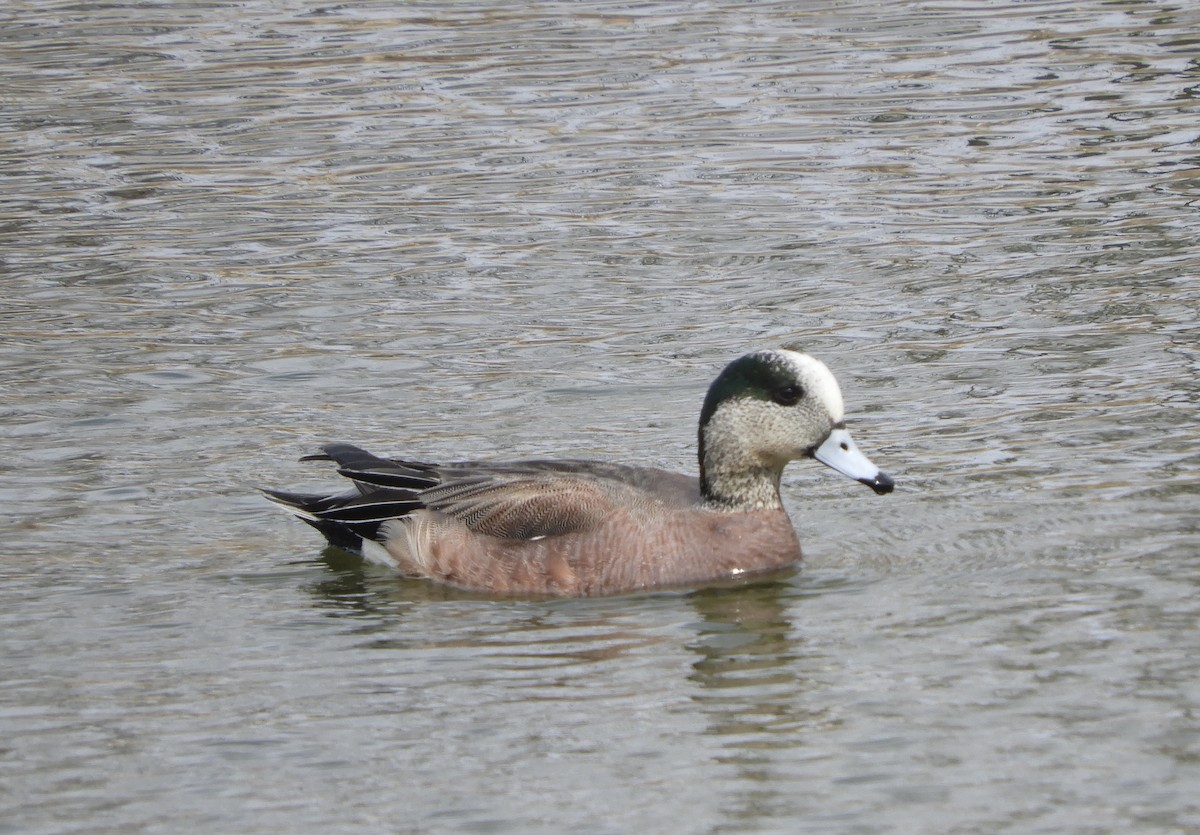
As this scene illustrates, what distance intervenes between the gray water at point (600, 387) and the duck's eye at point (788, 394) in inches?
27.9

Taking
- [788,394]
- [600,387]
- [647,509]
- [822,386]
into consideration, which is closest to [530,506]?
[647,509]

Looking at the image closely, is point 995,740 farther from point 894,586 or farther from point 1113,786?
point 894,586

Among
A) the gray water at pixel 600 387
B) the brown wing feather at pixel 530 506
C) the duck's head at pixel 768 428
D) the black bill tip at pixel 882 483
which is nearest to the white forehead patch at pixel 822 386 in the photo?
the duck's head at pixel 768 428

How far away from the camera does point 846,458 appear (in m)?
8.88

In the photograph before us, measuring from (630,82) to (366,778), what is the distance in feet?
41.5

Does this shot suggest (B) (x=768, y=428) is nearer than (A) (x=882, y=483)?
No

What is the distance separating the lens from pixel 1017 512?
923 centimetres

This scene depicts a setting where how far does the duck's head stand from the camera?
891cm

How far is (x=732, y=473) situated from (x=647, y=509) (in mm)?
402

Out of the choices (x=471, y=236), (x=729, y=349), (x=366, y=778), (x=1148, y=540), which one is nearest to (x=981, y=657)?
(x=1148, y=540)

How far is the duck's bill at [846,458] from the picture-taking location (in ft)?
28.9

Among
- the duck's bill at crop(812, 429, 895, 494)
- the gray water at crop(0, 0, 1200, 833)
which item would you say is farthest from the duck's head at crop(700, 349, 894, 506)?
the gray water at crop(0, 0, 1200, 833)

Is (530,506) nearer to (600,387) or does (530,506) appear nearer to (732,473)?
(732,473)

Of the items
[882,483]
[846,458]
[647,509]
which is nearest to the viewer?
[882,483]
